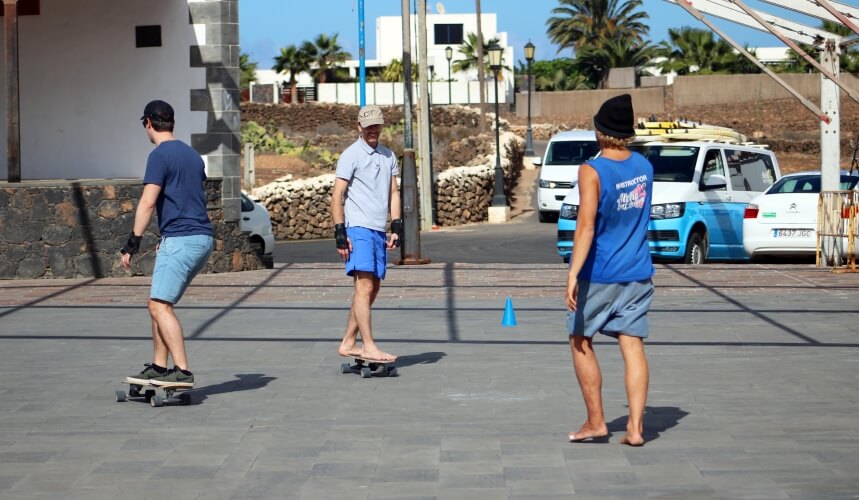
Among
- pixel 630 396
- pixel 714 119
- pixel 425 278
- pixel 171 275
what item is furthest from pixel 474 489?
pixel 714 119

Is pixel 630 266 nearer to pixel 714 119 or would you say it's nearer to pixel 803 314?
pixel 803 314

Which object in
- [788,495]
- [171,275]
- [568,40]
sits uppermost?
[568,40]

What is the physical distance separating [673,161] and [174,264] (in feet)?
40.9

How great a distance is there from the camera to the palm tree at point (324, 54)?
89.2 m

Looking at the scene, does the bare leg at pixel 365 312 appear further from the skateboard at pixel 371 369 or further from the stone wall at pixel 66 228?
the stone wall at pixel 66 228

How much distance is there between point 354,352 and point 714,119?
2441 inches

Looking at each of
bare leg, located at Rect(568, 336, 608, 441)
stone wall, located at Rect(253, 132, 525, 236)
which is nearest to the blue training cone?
bare leg, located at Rect(568, 336, 608, 441)

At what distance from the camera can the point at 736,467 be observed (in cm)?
620

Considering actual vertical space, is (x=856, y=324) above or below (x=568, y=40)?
below

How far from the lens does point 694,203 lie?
60.0 ft

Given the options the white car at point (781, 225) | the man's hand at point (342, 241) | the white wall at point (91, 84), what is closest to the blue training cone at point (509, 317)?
the man's hand at point (342, 241)

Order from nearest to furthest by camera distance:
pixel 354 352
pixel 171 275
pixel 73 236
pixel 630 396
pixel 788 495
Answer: pixel 788 495 < pixel 630 396 < pixel 171 275 < pixel 354 352 < pixel 73 236

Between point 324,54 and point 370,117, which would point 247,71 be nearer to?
point 324,54

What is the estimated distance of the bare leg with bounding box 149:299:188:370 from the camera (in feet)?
26.3
